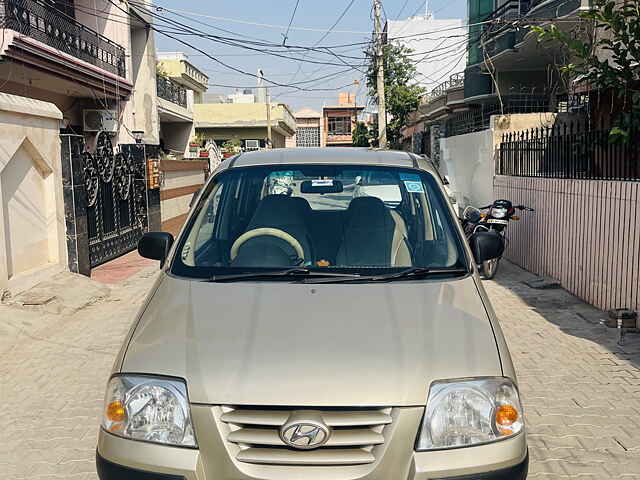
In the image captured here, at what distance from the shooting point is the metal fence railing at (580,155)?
26.0 feet

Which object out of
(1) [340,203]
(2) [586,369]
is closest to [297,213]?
(1) [340,203]

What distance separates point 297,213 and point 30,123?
600 centimetres

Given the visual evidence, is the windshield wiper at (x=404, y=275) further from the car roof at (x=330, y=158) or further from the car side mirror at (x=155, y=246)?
the car side mirror at (x=155, y=246)

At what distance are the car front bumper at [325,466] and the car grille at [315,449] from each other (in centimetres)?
3

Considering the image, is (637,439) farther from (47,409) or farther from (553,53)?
(553,53)

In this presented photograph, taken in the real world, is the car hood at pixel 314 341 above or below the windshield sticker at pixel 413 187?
below

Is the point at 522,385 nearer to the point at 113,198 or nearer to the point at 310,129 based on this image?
the point at 113,198

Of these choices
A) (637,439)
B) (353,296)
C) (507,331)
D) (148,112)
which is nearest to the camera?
(353,296)

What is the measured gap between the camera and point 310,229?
3.89 metres

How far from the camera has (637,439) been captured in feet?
14.3

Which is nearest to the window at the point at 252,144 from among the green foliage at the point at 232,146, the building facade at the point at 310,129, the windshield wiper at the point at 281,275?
the green foliage at the point at 232,146

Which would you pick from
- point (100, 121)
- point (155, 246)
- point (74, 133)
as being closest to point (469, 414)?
point (155, 246)

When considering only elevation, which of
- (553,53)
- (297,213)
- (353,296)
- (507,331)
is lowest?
(507,331)

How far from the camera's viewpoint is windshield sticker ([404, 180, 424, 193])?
A: 13.6 feet
